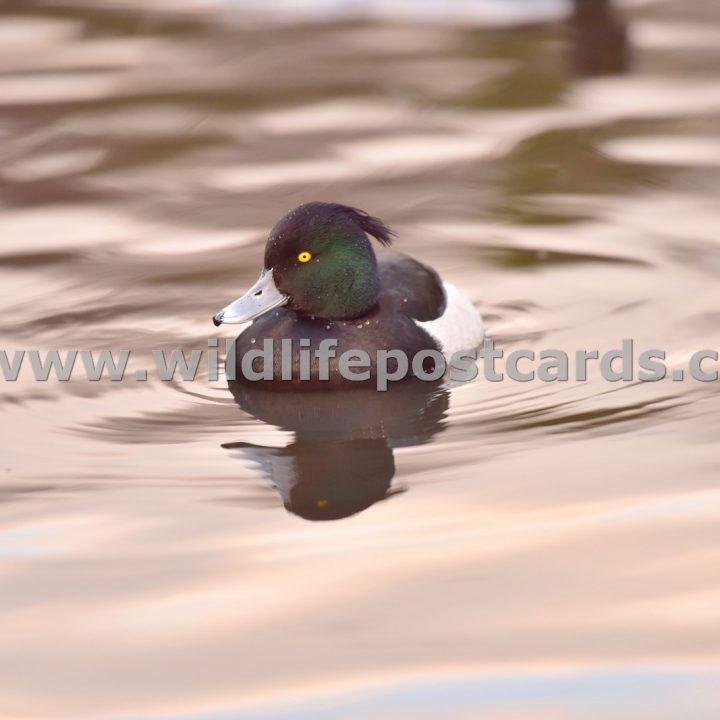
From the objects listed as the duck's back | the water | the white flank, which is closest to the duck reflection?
the water

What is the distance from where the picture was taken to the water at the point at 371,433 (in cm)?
384

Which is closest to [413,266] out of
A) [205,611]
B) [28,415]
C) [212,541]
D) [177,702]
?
[28,415]

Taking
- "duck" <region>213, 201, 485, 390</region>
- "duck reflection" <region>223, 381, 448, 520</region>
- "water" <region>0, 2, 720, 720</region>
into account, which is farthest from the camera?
"duck" <region>213, 201, 485, 390</region>

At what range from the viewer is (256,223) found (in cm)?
802

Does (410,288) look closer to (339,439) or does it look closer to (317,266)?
(317,266)

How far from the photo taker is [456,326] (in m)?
6.36

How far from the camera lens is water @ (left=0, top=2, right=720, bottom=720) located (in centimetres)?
384

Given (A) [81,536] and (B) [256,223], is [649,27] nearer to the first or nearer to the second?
(B) [256,223]

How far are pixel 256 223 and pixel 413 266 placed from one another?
1.65m

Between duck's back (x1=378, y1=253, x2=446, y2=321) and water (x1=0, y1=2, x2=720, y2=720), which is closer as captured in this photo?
water (x1=0, y1=2, x2=720, y2=720)

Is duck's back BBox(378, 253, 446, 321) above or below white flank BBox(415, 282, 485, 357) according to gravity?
above

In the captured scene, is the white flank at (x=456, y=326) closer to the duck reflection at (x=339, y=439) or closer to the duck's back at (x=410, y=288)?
the duck's back at (x=410, y=288)

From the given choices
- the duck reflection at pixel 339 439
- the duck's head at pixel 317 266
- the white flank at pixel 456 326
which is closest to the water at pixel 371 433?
the duck reflection at pixel 339 439

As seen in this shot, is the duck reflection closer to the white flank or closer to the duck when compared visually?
the duck
